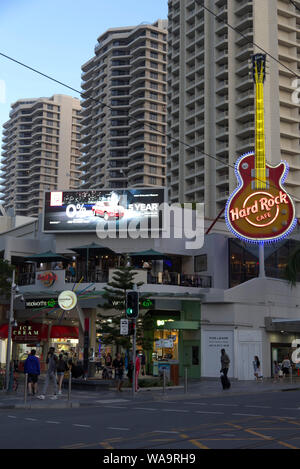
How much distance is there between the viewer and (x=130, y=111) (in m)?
Result: 109

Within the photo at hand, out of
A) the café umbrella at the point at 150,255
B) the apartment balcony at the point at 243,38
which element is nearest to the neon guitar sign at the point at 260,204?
the café umbrella at the point at 150,255

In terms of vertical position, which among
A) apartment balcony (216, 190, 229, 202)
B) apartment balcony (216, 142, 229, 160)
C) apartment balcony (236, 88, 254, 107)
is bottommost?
apartment balcony (216, 190, 229, 202)

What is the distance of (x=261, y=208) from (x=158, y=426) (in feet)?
99.9

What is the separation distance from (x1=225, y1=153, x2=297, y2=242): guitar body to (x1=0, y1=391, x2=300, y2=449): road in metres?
22.2

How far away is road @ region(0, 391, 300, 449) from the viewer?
10617 millimetres

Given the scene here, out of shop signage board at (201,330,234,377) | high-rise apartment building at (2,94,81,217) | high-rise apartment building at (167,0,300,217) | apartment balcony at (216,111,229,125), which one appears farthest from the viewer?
high-rise apartment building at (2,94,81,217)

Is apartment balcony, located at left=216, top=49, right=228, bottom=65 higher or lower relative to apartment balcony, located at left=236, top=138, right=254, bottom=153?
higher

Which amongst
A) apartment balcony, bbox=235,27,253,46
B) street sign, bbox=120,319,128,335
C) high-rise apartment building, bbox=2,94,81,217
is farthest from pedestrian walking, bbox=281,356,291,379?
high-rise apartment building, bbox=2,94,81,217

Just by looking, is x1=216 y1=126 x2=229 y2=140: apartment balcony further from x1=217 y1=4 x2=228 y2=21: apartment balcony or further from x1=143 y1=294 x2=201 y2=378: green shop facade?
x1=143 y1=294 x2=201 y2=378: green shop facade

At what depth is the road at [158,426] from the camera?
34.8 ft

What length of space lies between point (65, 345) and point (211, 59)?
183 ft

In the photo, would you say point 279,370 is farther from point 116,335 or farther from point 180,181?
point 180,181

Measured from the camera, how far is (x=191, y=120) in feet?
287

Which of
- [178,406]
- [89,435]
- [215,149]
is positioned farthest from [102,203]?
[215,149]
